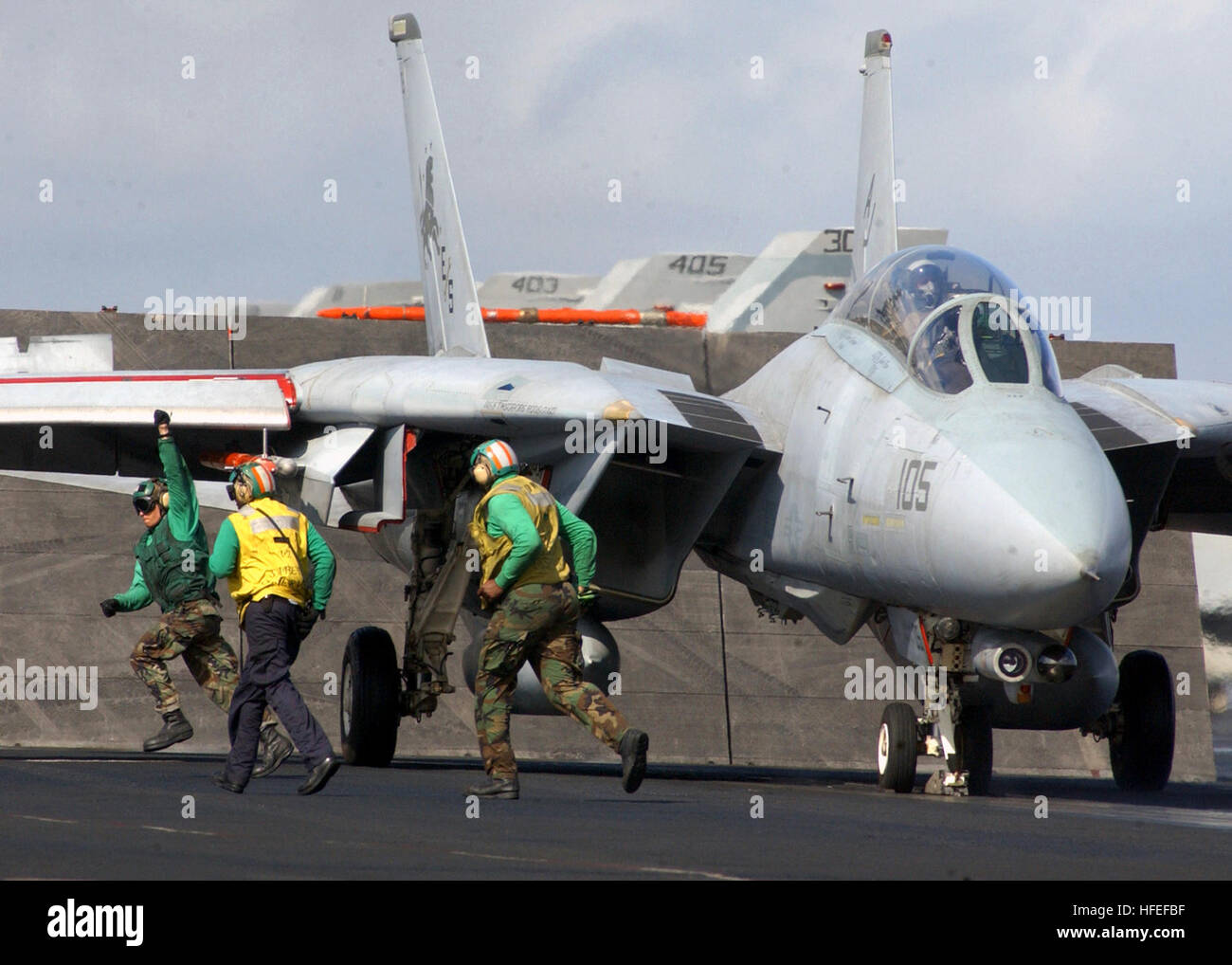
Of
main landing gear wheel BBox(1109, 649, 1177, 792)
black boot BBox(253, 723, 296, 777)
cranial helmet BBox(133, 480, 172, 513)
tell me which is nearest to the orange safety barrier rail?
cranial helmet BBox(133, 480, 172, 513)

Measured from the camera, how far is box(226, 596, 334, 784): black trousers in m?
9.46

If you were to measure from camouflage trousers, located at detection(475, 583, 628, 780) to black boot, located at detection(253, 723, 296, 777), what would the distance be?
1279 millimetres

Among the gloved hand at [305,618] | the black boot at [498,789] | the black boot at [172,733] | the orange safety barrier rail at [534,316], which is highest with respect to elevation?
the orange safety barrier rail at [534,316]

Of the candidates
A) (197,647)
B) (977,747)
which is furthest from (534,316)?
(977,747)

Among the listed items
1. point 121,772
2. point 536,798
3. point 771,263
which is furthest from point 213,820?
point 771,263

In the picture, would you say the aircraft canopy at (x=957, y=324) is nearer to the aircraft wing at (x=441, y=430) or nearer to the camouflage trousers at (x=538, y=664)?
the aircraft wing at (x=441, y=430)

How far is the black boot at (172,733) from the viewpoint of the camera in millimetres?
12102

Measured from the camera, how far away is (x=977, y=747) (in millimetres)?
12023

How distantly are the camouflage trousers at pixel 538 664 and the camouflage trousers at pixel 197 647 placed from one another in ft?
9.63

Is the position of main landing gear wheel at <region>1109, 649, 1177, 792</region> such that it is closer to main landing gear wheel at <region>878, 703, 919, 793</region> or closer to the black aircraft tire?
the black aircraft tire

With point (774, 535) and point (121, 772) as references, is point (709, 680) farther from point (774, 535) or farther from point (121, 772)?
point (121, 772)

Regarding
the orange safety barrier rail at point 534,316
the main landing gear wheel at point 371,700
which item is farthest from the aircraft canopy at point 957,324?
the orange safety barrier rail at point 534,316

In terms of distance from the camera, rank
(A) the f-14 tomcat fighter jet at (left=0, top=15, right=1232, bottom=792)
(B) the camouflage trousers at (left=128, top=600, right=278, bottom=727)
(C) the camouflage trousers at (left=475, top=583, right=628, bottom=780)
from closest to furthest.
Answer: (C) the camouflage trousers at (left=475, top=583, right=628, bottom=780), (A) the f-14 tomcat fighter jet at (left=0, top=15, right=1232, bottom=792), (B) the camouflage trousers at (left=128, top=600, right=278, bottom=727)

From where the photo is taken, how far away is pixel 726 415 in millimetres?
12547
